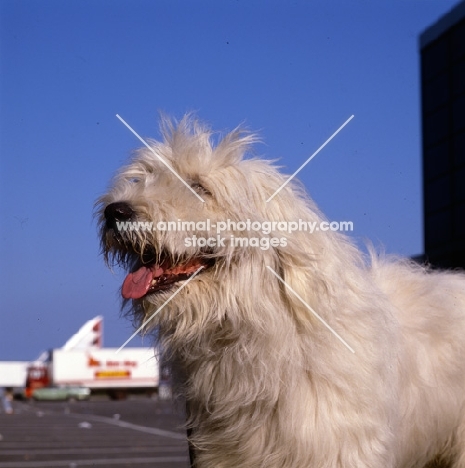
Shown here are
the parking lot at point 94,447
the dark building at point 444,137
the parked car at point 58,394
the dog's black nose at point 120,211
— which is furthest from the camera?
the parked car at point 58,394

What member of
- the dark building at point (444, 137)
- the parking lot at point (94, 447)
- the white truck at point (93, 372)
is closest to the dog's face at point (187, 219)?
the parking lot at point (94, 447)

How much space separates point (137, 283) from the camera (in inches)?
173

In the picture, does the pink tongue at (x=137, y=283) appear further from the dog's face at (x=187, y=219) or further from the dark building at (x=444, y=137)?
the dark building at (x=444, y=137)

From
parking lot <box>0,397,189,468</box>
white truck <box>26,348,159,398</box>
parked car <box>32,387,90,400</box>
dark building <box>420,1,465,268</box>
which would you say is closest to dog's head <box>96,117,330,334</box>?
parking lot <box>0,397,189,468</box>

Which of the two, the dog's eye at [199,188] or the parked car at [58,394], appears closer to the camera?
the dog's eye at [199,188]

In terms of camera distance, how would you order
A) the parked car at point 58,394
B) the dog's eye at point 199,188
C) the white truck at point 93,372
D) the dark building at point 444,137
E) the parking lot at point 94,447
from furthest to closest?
the white truck at point 93,372 < the parked car at point 58,394 < the dark building at point 444,137 < the parking lot at point 94,447 < the dog's eye at point 199,188

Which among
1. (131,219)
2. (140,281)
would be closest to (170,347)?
(140,281)

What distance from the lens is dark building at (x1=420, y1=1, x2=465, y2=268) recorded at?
2330 cm

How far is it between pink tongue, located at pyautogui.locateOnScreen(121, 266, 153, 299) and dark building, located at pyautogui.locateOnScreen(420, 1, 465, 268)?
19.1 metres

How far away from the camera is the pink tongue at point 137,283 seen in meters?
4.35

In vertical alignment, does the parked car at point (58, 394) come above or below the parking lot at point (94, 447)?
above

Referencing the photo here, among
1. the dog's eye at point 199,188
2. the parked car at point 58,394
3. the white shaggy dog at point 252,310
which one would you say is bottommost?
the white shaggy dog at point 252,310

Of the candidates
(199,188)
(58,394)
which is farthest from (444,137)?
(58,394)

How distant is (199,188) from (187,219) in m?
0.24
